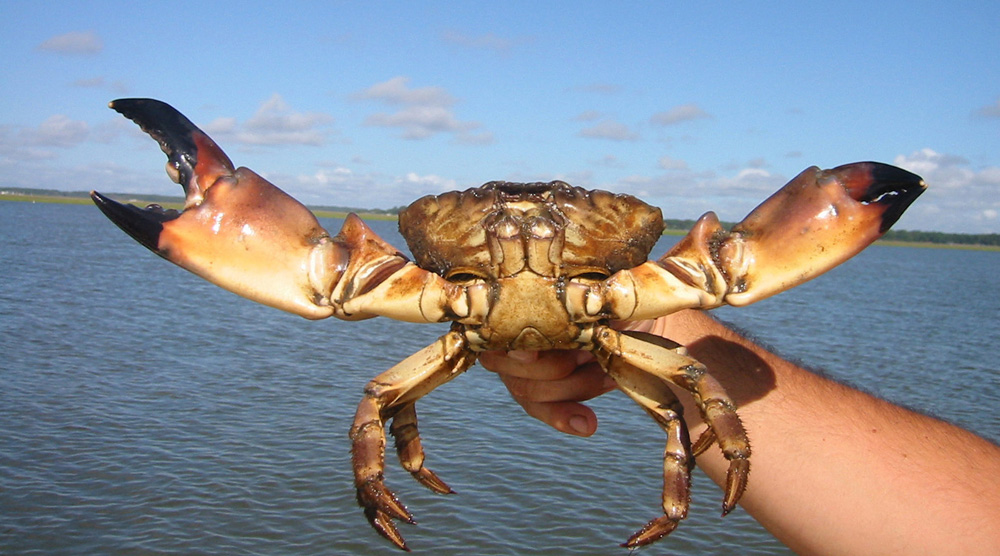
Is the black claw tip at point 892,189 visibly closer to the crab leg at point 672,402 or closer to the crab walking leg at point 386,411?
the crab leg at point 672,402

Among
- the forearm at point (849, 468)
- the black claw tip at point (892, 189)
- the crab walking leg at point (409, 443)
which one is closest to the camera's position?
the black claw tip at point (892, 189)

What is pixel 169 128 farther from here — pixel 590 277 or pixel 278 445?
pixel 278 445

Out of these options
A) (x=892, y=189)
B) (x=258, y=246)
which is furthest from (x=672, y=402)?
(x=258, y=246)

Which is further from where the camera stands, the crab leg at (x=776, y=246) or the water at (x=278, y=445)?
the water at (x=278, y=445)

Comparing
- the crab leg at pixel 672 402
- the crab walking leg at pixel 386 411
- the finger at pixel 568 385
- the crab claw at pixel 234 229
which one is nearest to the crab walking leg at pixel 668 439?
the crab leg at pixel 672 402

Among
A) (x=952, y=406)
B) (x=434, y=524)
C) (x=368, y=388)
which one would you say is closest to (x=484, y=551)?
(x=434, y=524)

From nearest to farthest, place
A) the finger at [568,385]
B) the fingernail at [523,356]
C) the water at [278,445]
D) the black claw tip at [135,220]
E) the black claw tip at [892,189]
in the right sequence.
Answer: the black claw tip at [892,189] < the black claw tip at [135,220] < the fingernail at [523,356] < the finger at [568,385] < the water at [278,445]

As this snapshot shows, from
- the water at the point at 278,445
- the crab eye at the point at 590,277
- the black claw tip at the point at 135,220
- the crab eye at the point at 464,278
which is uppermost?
the black claw tip at the point at 135,220

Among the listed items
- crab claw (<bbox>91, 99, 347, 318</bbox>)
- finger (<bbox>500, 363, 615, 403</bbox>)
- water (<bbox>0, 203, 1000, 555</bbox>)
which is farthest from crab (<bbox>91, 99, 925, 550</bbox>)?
water (<bbox>0, 203, 1000, 555</bbox>)
